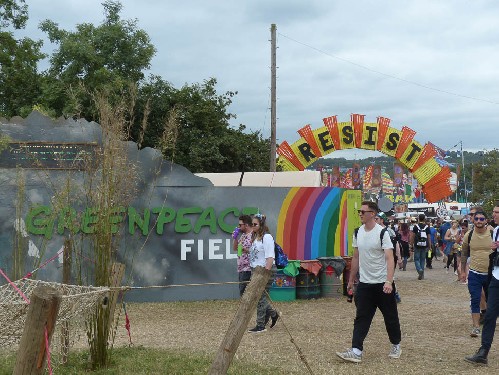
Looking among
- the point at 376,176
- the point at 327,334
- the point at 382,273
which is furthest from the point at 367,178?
the point at 382,273

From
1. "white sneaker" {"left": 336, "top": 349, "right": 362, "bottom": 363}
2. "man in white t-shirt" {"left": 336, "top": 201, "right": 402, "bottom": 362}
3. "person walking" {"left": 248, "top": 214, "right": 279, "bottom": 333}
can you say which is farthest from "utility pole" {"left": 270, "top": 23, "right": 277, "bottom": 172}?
"white sneaker" {"left": 336, "top": 349, "right": 362, "bottom": 363}

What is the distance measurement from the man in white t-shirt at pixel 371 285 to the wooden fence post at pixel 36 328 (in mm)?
3943

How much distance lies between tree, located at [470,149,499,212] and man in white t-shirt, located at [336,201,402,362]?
45763 mm

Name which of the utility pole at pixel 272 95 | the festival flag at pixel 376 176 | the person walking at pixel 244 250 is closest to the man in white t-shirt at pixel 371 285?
the person walking at pixel 244 250

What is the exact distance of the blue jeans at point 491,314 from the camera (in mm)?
7504

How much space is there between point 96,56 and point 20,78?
297 cm

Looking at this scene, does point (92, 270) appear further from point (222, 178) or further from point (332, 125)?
point (332, 125)

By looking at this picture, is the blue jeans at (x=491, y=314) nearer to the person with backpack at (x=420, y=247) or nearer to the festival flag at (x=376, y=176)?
the person with backpack at (x=420, y=247)

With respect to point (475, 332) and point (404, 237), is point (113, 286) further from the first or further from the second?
point (404, 237)

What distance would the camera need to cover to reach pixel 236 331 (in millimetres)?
4934

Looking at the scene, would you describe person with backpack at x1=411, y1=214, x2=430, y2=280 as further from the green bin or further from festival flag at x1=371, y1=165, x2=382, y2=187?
festival flag at x1=371, y1=165, x2=382, y2=187

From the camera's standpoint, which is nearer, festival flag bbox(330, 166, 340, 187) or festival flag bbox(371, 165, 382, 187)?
festival flag bbox(330, 166, 340, 187)

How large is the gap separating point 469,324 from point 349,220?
4408mm

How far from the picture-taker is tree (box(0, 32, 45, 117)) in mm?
25339
